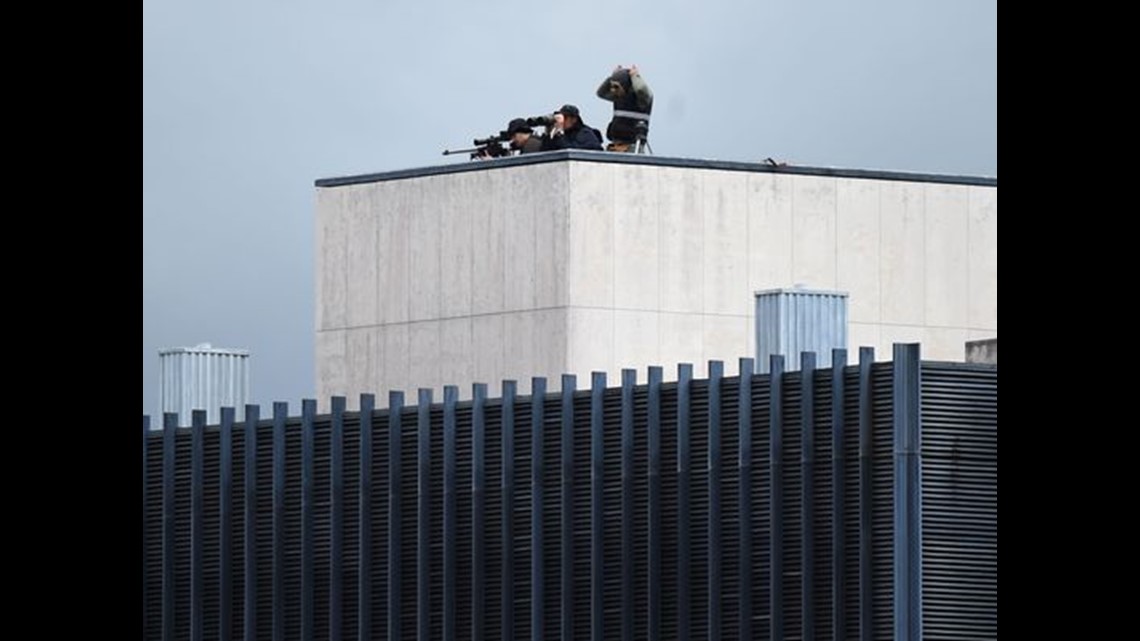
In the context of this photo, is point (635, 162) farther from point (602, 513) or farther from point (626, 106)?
point (602, 513)

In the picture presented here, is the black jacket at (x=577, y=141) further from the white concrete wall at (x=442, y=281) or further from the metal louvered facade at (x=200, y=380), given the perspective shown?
the metal louvered facade at (x=200, y=380)

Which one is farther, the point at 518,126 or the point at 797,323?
the point at 518,126

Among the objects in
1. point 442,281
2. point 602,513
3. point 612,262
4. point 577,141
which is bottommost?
→ point 602,513

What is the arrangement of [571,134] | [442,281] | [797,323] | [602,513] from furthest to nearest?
[442,281] < [571,134] < [797,323] < [602,513]

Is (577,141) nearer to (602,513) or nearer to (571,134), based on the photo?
(571,134)

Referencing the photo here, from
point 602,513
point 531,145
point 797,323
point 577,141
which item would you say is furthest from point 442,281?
point 602,513

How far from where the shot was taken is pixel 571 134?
43406 mm

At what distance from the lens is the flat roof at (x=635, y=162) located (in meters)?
43.9

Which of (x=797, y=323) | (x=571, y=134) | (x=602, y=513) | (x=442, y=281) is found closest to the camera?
(x=602, y=513)

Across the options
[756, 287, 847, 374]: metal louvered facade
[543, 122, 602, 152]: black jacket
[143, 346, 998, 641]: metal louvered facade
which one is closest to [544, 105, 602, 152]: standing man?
[543, 122, 602, 152]: black jacket

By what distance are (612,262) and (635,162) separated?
60.5 inches

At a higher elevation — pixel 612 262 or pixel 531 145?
pixel 531 145
